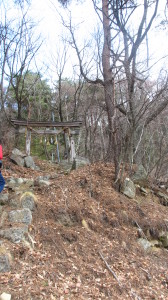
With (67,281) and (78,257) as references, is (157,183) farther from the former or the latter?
(67,281)

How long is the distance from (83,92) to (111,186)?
1113 centimetres

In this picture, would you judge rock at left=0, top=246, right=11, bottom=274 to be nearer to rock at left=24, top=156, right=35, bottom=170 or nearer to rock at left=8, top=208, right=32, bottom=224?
rock at left=8, top=208, right=32, bottom=224

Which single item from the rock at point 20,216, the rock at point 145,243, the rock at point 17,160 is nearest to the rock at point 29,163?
the rock at point 17,160

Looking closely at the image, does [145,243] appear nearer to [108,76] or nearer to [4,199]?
[4,199]

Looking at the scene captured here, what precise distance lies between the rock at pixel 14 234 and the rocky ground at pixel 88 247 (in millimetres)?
90

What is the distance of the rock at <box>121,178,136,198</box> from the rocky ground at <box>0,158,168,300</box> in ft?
0.66

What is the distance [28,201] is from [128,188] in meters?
3.00

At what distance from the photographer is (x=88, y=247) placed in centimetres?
425

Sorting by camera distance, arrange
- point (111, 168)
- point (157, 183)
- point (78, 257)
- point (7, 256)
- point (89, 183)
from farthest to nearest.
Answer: point (157, 183) → point (111, 168) → point (89, 183) → point (78, 257) → point (7, 256)

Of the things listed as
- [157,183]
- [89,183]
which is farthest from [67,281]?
[157,183]

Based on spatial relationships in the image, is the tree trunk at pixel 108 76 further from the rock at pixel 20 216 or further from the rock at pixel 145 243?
the rock at pixel 20 216

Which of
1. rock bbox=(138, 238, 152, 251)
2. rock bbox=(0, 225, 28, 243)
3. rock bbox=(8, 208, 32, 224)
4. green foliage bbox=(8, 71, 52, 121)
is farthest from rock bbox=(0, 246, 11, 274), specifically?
green foliage bbox=(8, 71, 52, 121)

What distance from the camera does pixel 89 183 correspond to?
6.02m

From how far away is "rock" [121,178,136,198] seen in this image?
6103 millimetres
